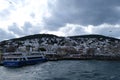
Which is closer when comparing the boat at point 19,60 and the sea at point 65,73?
the sea at point 65,73

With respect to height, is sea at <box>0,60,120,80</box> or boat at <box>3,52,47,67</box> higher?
boat at <box>3,52,47,67</box>

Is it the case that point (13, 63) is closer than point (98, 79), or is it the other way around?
point (98, 79)

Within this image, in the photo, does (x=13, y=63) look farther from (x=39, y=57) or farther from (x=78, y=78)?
(x=78, y=78)

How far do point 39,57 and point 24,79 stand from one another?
7991cm

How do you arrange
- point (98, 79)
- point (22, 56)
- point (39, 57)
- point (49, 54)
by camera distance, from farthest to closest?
point (49, 54)
point (39, 57)
point (22, 56)
point (98, 79)

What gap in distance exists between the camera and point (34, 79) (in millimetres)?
65875

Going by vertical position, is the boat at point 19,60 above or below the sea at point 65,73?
above

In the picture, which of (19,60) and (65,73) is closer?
(65,73)

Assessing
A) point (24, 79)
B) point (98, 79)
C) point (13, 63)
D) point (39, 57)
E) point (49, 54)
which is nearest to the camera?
point (98, 79)

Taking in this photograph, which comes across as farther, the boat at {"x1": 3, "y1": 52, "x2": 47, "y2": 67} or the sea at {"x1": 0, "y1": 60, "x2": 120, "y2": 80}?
the boat at {"x1": 3, "y1": 52, "x2": 47, "y2": 67}

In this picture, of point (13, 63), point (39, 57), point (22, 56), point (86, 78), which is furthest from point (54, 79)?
point (39, 57)

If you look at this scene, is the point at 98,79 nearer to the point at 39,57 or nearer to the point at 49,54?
the point at 39,57

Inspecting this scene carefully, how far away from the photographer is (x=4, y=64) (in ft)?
392

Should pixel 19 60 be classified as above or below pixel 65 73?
above
